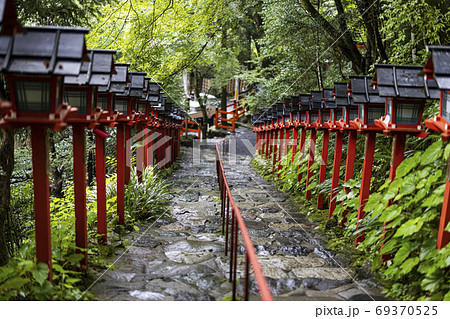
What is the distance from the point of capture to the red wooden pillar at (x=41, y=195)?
393cm

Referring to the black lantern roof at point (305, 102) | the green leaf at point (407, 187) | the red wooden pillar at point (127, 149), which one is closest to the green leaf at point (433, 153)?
the green leaf at point (407, 187)

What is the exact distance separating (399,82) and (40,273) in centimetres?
495

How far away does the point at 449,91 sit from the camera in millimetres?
4027

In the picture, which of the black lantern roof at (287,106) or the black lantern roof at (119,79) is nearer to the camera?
the black lantern roof at (119,79)

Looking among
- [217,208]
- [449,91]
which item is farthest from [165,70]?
[449,91]

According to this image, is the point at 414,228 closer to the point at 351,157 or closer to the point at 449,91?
the point at 449,91

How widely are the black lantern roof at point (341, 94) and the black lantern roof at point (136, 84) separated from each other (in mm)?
4039

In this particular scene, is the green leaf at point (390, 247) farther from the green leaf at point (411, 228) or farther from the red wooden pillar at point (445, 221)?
the red wooden pillar at point (445, 221)

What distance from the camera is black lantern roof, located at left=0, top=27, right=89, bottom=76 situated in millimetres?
3457

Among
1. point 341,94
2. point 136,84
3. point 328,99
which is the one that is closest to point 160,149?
point 136,84

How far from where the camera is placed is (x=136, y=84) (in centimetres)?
841

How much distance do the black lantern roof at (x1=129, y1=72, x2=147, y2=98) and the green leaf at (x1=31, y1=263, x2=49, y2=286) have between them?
4747mm

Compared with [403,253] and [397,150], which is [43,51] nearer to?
[403,253]

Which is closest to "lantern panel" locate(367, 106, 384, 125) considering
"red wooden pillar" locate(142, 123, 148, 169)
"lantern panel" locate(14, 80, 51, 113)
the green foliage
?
the green foliage
